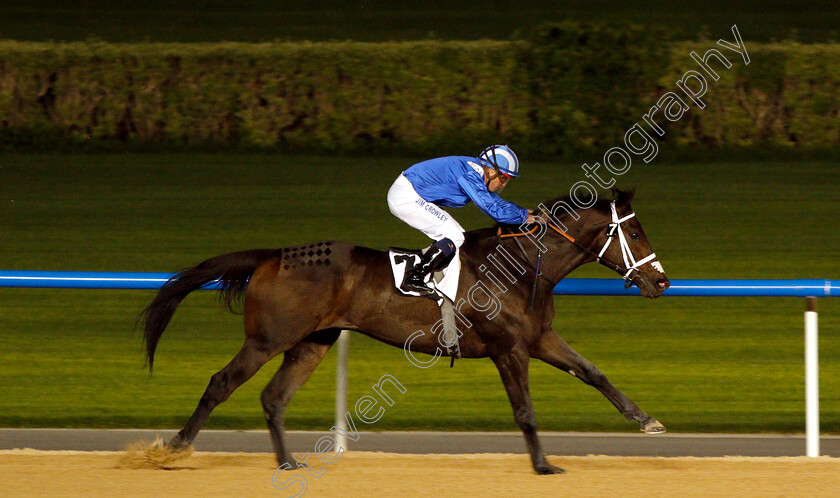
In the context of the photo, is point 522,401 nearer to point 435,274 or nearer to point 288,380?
point 435,274

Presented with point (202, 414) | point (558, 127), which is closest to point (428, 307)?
point (202, 414)

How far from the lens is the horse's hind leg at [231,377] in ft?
17.6

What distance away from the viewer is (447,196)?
5.66 m

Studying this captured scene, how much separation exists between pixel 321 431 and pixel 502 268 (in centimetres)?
172

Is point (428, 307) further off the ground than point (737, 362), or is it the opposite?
point (428, 307)

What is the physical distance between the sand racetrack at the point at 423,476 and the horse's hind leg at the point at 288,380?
0.17m

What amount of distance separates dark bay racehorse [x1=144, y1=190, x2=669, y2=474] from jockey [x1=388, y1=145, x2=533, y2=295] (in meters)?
0.12

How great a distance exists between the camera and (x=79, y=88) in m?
15.3

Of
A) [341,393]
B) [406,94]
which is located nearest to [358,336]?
[341,393]

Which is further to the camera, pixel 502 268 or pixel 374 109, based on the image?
pixel 374 109

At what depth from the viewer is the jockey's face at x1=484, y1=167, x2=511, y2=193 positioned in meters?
5.55

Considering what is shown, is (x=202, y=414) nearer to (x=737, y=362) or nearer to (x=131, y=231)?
(x=737, y=362)

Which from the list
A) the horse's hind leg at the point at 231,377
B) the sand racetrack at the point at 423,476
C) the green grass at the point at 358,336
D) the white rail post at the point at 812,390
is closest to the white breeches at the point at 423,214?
the horse's hind leg at the point at 231,377

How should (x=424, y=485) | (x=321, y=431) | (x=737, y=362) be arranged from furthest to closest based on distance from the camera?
(x=737, y=362), (x=321, y=431), (x=424, y=485)
